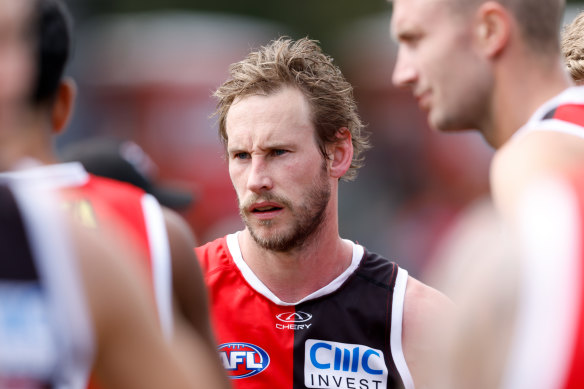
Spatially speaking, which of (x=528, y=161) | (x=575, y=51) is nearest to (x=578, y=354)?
(x=528, y=161)

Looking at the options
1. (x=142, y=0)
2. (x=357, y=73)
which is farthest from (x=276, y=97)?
(x=142, y=0)

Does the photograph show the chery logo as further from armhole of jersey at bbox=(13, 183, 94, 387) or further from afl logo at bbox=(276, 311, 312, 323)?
armhole of jersey at bbox=(13, 183, 94, 387)

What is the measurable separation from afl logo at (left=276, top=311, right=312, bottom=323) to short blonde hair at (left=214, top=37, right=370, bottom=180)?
2.69 ft

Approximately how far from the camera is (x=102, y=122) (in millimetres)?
13984

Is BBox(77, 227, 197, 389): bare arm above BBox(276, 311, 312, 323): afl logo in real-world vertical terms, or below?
above

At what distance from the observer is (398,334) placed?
389cm

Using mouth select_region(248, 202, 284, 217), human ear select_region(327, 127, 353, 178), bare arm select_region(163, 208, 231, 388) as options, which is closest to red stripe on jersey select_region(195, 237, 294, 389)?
mouth select_region(248, 202, 284, 217)

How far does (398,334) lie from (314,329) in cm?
38

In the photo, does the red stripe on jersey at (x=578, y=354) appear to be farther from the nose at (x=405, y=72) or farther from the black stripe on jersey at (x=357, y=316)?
the black stripe on jersey at (x=357, y=316)

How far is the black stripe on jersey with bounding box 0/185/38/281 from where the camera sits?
1633 millimetres

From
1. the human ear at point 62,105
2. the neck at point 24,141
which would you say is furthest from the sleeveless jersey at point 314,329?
the neck at point 24,141

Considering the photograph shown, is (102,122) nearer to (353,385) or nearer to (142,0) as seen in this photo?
(142,0)

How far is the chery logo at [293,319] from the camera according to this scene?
3.99 m

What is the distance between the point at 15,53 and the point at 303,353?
2.40 metres
